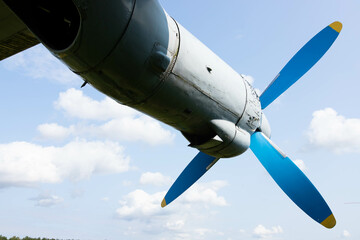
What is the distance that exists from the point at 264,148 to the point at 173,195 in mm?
2515

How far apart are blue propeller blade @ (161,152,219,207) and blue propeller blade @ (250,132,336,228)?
114 cm

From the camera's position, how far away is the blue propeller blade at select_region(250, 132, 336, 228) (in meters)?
5.24

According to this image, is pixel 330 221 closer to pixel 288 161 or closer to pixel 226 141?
pixel 288 161

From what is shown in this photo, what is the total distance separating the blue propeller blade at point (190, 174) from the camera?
6.63 metres

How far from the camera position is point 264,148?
5.91m

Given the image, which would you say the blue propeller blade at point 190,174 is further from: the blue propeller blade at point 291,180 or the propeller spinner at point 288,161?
the blue propeller blade at point 291,180

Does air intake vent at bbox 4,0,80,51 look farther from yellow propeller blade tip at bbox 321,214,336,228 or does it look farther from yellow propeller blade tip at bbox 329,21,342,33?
yellow propeller blade tip at bbox 329,21,342,33

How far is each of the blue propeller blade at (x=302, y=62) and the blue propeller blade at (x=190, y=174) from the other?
199 cm

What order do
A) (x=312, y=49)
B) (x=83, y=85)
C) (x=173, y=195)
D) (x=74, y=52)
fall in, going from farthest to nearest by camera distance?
(x=173, y=195), (x=312, y=49), (x=83, y=85), (x=74, y=52)

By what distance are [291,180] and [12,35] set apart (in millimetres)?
5959

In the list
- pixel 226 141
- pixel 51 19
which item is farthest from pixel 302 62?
pixel 51 19

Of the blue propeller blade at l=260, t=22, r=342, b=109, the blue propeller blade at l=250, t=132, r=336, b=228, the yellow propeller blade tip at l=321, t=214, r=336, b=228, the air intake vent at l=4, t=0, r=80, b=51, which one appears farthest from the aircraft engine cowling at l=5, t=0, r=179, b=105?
the yellow propeller blade tip at l=321, t=214, r=336, b=228

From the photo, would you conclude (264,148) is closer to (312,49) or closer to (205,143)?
(205,143)

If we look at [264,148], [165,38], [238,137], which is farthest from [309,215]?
[165,38]
